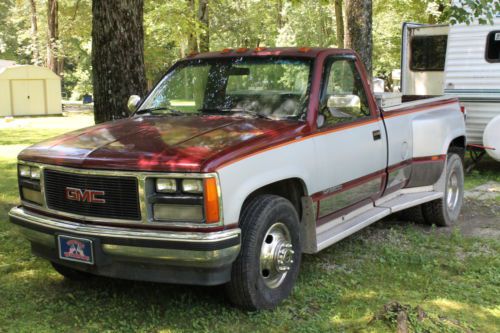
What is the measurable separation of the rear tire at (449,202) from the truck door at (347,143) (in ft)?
3.98

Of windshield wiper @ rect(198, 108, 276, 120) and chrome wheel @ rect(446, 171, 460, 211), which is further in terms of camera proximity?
chrome wheel @ rect(446, 171, 460, 211)

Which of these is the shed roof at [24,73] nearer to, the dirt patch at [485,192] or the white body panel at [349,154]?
the dirt patch at [485,192]

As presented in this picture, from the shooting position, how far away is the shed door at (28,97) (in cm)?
2764

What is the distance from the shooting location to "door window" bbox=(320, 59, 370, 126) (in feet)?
15.9

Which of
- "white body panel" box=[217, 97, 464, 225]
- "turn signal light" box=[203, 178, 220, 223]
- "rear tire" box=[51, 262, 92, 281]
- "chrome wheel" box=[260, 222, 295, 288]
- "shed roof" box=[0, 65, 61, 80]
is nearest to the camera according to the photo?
"turn signal light" box=[203, 178, 220, 223]

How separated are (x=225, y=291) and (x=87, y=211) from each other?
1087 mm

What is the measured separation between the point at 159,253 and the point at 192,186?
47 centimetres

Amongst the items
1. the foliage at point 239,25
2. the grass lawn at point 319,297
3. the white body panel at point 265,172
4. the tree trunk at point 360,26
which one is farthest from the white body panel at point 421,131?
the foliage at point 239,25

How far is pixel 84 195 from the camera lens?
396 cm

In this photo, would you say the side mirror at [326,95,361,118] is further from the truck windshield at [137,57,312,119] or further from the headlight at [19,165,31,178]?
the headlight at [19,165,31,178]

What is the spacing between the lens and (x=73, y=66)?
2346 inches

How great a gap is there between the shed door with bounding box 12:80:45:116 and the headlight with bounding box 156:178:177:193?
2605 cm

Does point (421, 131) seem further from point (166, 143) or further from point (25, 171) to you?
point (25, 171)

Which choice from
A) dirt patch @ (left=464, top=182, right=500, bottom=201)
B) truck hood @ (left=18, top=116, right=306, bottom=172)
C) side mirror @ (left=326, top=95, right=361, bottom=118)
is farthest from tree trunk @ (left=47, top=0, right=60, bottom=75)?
side mirror @ (left=326, top=95, right=361, bottom=118)
